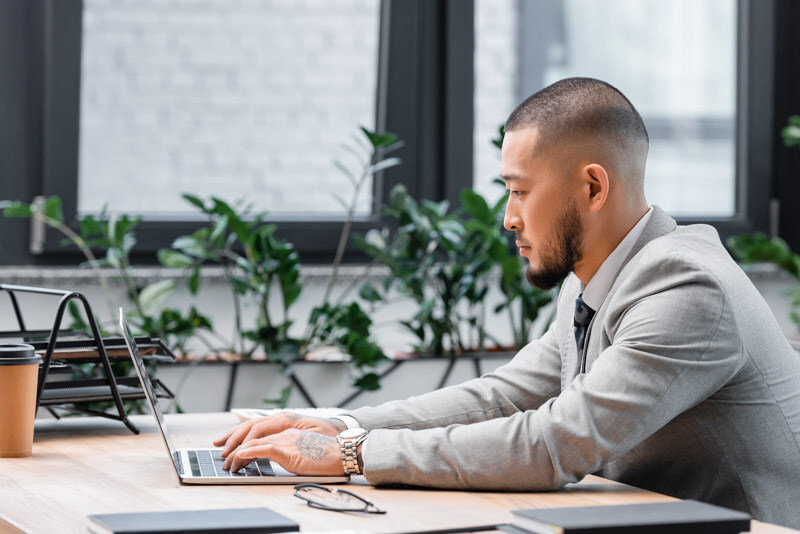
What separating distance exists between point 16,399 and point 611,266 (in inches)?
35.5

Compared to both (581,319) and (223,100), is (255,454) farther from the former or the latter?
(223,100)

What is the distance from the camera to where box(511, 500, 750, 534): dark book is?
3.39 ft

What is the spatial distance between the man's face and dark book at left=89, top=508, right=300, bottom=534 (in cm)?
65

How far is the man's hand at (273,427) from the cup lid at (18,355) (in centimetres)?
30

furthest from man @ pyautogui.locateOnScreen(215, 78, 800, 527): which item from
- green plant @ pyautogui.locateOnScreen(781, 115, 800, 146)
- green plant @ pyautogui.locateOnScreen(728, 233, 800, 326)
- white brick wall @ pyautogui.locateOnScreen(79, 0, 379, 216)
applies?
green plant @ pyautogui.locateOnScreen(781, 115, 800, 146)

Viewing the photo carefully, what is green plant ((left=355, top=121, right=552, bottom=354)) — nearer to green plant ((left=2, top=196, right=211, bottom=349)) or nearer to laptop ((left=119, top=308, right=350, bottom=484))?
green plant ((left=2, top=196, right=211, bottom=349))

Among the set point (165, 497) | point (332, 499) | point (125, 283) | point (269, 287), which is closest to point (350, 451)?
point (332, 499)

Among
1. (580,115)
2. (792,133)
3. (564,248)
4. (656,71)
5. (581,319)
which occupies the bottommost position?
(581,319)

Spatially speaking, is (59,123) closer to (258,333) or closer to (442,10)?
(258,333)

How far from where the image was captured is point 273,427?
4.97 feet

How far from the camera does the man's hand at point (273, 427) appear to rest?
1.49 m

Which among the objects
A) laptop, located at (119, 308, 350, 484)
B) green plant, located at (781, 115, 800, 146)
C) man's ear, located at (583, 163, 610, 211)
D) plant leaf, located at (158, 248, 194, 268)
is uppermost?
green plant, located at (781, 115, 800, 146)

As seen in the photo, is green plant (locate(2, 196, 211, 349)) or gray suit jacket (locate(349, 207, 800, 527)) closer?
gray suit jacket (locate(349, 207, 800, 527))

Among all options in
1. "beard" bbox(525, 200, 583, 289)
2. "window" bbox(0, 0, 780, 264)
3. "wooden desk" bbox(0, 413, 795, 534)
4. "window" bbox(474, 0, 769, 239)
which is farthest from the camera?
"window" bbox(474, 0, 769, 239)
